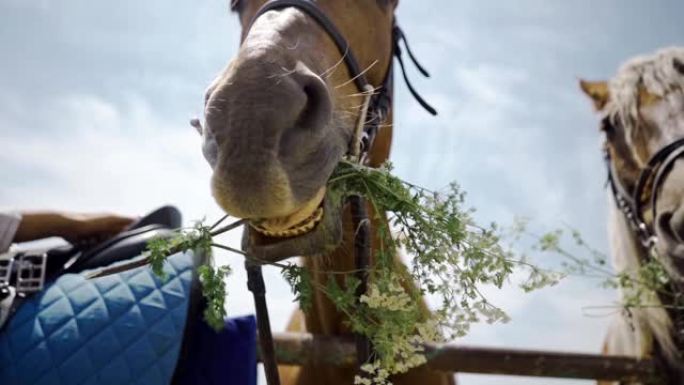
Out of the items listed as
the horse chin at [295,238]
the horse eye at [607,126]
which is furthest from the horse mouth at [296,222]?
the horse eye at [607,126]

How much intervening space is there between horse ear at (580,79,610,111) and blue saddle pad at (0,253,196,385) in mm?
3068

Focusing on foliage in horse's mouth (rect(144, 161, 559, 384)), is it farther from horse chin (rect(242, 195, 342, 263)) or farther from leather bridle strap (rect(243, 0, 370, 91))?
leather bridle strap (rect(243, 0, 370, 91))

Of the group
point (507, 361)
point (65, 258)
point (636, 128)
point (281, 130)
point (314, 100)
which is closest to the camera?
point (281, 130)

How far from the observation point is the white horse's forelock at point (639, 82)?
129 inches

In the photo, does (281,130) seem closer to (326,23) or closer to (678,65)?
(326,23)

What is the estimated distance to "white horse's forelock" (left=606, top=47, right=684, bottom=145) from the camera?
328 centimetres

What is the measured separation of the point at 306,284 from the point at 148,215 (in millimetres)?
1274

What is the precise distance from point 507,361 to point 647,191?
118 cm

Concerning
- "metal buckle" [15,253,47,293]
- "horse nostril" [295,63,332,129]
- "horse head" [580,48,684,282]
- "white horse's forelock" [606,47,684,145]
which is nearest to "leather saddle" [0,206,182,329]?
"metal buckle" [15,253,47,293]

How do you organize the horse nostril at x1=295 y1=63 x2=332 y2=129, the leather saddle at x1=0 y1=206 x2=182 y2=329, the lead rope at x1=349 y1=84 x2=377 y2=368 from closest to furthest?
the horse nostril at x1=295 y1=63 x2=332 y2=129 → the lead rope at x1=349 y1=84 x2=377 y2=368 → the leather saddle at x1=0 y1=206 x2=182 y2=329

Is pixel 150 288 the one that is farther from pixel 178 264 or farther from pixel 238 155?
pixel 238 155

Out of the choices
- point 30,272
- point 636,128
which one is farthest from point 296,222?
point 636,128

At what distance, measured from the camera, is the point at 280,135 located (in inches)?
44.5

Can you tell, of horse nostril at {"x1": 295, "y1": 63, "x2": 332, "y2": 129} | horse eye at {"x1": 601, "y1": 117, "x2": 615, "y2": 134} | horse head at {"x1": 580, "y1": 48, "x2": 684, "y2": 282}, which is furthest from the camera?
horse eye at {"x1": 601, "y1": 117, "x2": 615, "y2": 134}
